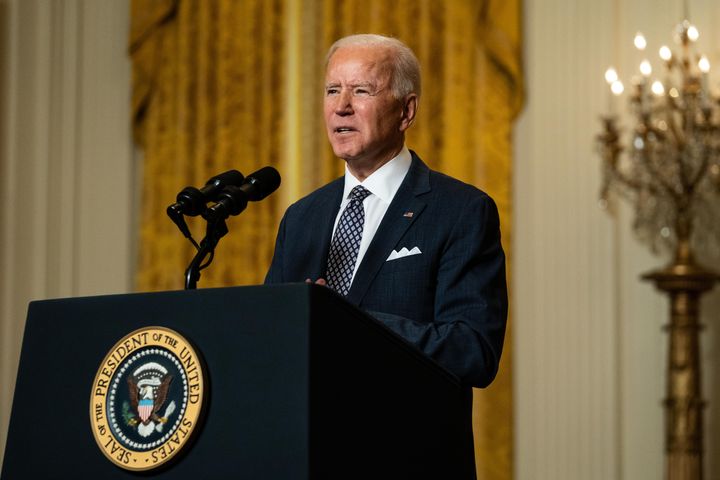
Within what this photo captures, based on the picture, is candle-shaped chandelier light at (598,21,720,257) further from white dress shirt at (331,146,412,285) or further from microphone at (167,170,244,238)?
microphone at (167,170,244,238)

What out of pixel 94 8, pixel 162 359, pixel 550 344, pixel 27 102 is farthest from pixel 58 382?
pixel 94 8

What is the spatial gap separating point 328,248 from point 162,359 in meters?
0.94

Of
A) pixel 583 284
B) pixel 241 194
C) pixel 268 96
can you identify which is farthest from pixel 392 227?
pixel 268 96

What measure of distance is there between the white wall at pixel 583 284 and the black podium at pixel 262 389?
3731 millimetres

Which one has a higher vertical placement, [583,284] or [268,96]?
[268,96]

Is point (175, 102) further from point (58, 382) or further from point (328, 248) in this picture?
point (58, 382)

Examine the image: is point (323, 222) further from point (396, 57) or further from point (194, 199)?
point (194, 199)

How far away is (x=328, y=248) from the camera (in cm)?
267

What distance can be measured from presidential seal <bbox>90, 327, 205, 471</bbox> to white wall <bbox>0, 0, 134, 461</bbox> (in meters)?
4.40

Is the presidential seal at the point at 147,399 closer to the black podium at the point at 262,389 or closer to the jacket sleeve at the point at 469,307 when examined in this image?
the black podium at the point at 262,389

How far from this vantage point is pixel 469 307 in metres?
2.38

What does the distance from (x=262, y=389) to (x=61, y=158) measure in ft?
16.2

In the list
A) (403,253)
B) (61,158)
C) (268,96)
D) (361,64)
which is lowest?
(403,253)

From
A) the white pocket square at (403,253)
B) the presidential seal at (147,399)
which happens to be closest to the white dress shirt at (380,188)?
the white pocket square at (403,253)
